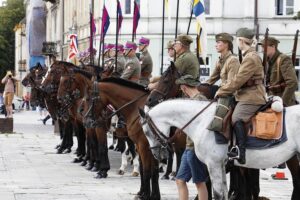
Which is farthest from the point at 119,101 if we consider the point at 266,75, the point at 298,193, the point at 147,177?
the point at 298,193

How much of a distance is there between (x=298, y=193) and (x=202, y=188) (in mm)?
1917

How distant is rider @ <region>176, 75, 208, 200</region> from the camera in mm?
11031

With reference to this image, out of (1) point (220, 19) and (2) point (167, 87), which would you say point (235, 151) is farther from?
(1) point (220, 19)

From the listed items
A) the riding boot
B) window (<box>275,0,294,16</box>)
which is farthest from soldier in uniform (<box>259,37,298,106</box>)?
window (<box>275,0,294,16</box>)

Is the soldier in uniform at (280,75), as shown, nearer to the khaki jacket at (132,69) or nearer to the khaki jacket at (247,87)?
the khaki jacket at (247,87)

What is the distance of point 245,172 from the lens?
12.8 meters

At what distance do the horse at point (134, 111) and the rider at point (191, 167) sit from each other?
225cm

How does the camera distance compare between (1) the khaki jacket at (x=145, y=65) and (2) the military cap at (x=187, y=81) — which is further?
(1) the khaki jacket at (x=145, y=65)

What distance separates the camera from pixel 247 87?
10898 millimetres

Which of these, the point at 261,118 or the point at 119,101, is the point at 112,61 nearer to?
the point at 119,101

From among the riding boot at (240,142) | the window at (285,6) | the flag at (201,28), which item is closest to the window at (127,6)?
the window at (285,6)

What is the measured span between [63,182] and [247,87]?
→ 615 cm

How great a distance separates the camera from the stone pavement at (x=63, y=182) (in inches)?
557

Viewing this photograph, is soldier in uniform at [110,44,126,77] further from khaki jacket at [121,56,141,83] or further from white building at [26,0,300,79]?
white building at [26,0,300,79]
